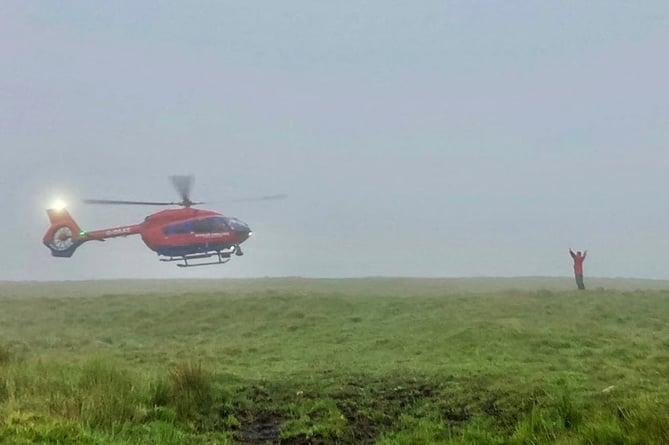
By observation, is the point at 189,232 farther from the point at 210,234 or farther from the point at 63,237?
the point at 63,237

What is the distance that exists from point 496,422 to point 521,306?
2043 cm

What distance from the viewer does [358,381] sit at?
1642 centimetres

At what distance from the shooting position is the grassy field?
11.4 m

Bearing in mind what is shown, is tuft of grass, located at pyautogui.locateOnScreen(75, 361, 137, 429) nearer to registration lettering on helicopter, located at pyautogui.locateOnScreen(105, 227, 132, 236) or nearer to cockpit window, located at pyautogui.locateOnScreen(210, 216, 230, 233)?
cockpit window, located at pyautogui.locateOnScreen(210, 216, 230, 233)

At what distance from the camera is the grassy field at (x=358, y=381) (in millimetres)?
11414

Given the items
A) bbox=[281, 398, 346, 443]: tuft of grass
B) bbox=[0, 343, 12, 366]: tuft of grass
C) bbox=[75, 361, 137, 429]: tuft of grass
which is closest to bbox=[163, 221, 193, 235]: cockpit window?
bbox=[0, 343, 12, 366]: tuft of grass

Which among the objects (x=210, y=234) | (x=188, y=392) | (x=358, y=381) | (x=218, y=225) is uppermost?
(x=218, y=225)

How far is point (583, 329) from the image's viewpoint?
23.3 m

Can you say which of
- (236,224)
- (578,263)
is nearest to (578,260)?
(578,263)

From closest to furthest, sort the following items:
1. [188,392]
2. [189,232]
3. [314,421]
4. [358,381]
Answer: [314,421], [188,392], [358,381], [189,232]

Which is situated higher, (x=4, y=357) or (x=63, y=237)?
(x=63, y=237)

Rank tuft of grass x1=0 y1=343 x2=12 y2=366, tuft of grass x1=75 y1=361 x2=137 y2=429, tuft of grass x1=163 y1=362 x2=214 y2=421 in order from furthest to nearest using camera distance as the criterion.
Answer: tuft of grass x1=0 y1=343 x2=12 y2=366 < tuft of grass x1=163 y1=362 x2=214 y2=421 < tuft of grass x1=75 y1=361 x2=137 y2=429

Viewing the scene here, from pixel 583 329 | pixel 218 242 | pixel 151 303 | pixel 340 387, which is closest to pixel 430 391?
pixel 340 387

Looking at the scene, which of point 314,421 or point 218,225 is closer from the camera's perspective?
point 314,421
